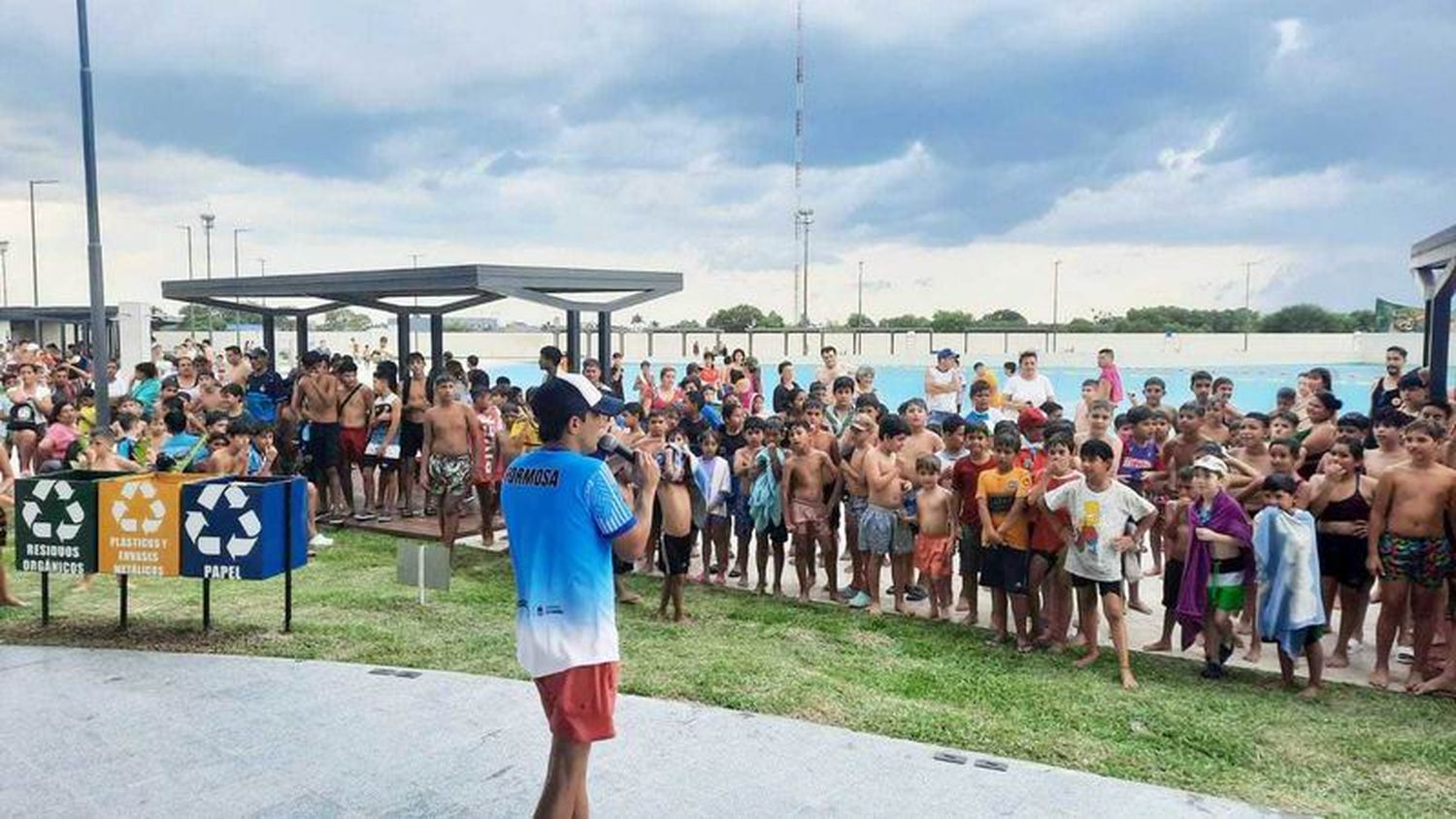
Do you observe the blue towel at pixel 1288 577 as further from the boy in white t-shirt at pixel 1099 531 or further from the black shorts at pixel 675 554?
the black shorts at pixel 675 554

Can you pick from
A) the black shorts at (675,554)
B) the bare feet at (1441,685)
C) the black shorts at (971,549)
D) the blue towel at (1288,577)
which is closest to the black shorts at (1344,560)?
the blue towel at (1288,577)

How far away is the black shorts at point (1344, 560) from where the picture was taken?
6.29m

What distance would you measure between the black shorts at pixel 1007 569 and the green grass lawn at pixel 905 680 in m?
0.42

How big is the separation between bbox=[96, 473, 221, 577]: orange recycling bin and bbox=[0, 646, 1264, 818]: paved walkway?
2.65ft

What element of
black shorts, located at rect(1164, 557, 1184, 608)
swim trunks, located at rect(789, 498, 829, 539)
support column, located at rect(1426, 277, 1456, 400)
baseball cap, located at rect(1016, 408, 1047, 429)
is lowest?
black shorts, located at rect(1164, 557, 1184, 608)

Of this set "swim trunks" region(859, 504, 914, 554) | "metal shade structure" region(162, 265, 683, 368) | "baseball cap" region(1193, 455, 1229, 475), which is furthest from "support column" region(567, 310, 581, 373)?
"baseball cap" region(1193, 455, 1229, 475)

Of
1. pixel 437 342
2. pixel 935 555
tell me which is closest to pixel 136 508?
pixel 935 555

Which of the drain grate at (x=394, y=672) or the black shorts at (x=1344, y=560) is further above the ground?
the black shorts at (x=1344, y=560)

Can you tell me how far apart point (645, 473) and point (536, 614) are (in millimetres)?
573

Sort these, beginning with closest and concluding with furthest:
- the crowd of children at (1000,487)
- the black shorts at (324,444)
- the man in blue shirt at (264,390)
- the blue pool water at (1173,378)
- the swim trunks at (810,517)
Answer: the crowd of children at (1000,487) < the swim trunks at (810,517) < the black shorts at (324,444) < the man in blue shirt at (264,390) < the blue pool water at (1173,378)

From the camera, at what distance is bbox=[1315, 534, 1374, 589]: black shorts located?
629 centimetres

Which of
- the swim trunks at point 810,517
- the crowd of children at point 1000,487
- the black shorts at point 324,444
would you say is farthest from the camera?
the black shorts at point 324,444

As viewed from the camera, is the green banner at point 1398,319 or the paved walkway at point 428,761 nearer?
the paved walkway at point 428,761

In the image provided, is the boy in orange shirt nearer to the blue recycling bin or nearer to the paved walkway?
the paved walkway
